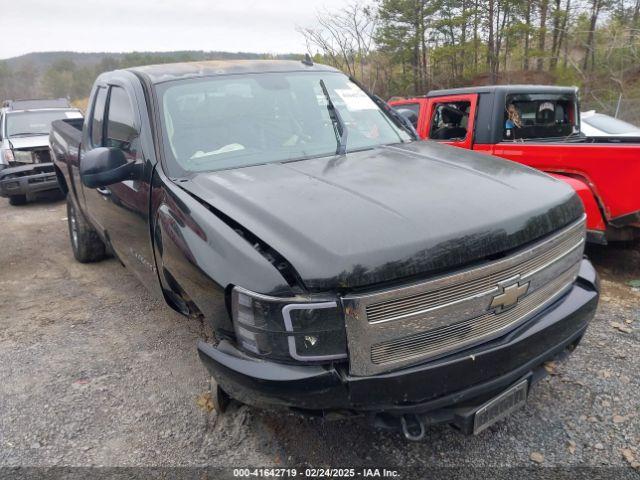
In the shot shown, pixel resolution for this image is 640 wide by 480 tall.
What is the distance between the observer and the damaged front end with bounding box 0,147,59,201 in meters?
8.84

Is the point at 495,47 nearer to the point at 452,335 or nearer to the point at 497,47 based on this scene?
the point at 497,47

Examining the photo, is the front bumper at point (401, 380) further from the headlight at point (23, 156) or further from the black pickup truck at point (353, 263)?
the headlight at point (23, 156)

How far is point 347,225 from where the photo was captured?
6.73 feet

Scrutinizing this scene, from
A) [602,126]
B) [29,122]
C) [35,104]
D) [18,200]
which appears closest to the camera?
[602,126]

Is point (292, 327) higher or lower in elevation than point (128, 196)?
lower

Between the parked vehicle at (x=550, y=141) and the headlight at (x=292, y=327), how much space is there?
3.30 m

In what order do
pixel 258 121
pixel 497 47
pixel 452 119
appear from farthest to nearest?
pixel 497 47, pixel 452 119, pixel 258 121

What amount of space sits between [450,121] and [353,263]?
4.95 meters

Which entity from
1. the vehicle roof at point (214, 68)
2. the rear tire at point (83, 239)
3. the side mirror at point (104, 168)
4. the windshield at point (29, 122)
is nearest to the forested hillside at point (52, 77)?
the windshield at point (29, 122)

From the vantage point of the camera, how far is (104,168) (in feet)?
9.61

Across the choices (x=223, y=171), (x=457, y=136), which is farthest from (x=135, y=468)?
(x=457, y=136)

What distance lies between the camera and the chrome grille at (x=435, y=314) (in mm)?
1884

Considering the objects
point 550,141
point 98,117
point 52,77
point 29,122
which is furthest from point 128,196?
point 52,77

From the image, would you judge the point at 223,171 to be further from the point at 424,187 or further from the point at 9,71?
the point at 9,71
